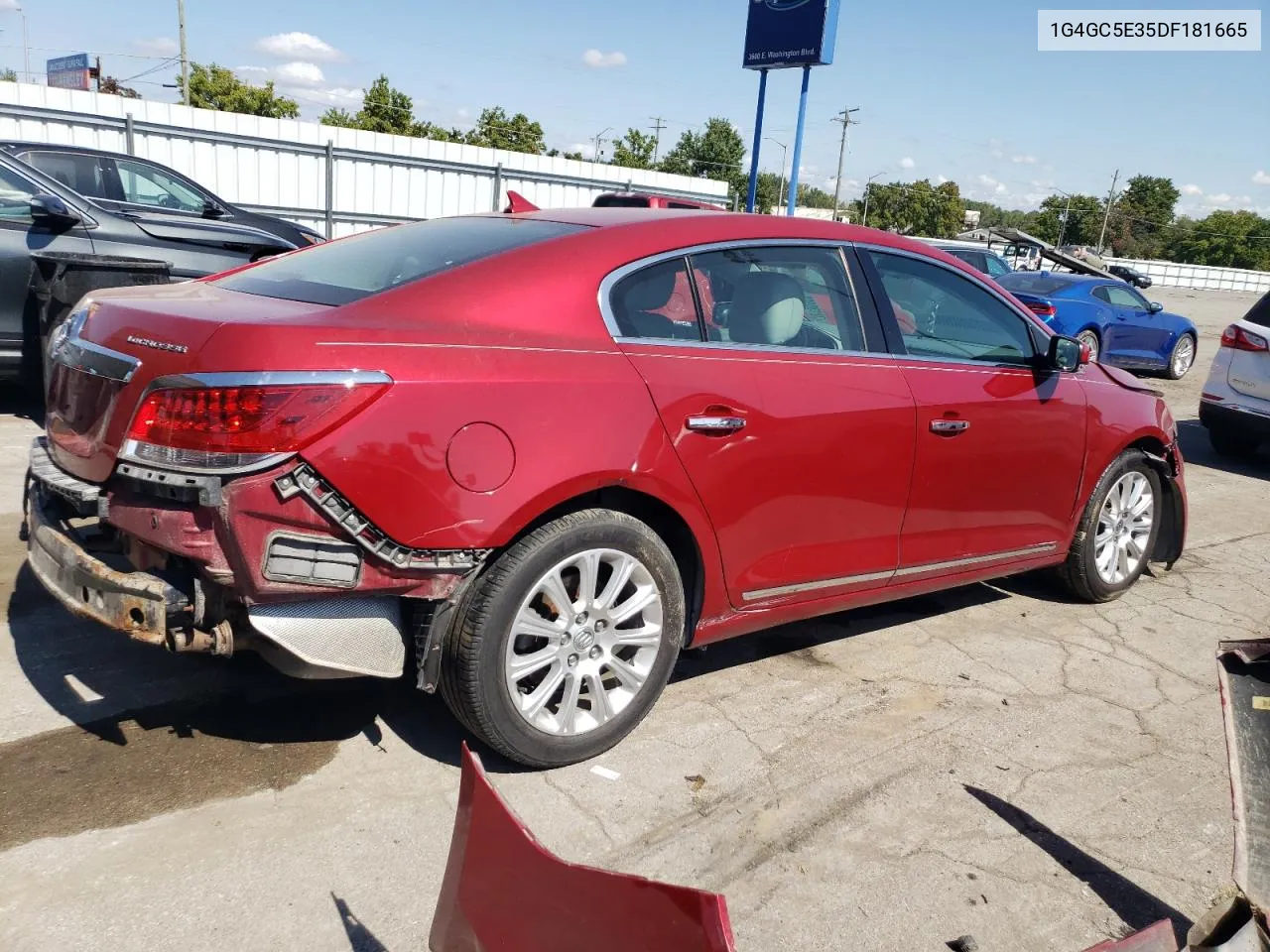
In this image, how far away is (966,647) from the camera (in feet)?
15.0

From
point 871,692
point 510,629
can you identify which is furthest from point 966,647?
point 510,629

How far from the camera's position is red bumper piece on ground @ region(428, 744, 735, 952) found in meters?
1.56

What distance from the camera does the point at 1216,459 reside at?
983cm

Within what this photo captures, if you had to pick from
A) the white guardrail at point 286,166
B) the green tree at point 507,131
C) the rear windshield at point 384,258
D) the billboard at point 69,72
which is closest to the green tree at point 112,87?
the billboard at point 69,72

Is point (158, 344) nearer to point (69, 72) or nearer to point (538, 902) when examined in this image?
point (538, 902)

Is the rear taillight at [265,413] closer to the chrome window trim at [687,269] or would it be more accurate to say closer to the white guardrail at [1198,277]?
the chrome window trim at [687,269]

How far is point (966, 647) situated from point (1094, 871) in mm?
1636

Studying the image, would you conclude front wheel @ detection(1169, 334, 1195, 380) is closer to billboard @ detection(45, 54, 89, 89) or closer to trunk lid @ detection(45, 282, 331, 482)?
trunk lid @ detection(45, 282, 331, 482)

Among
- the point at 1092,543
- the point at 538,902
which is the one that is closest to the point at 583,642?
the point at 538,902

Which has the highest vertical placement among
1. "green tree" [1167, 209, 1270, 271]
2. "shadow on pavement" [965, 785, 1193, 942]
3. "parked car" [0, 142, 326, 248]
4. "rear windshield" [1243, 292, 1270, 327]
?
"green tree" [1167, 209, 1270, 271]

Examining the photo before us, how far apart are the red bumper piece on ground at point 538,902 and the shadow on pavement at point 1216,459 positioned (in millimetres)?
9068

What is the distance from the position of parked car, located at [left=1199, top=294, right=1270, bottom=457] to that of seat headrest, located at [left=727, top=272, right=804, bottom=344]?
22.2 feet

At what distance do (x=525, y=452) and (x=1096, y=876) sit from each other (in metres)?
1.98

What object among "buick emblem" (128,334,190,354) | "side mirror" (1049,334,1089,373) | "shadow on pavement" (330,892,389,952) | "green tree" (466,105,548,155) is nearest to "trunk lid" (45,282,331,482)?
"buick emblem" (128,334,190,354)
